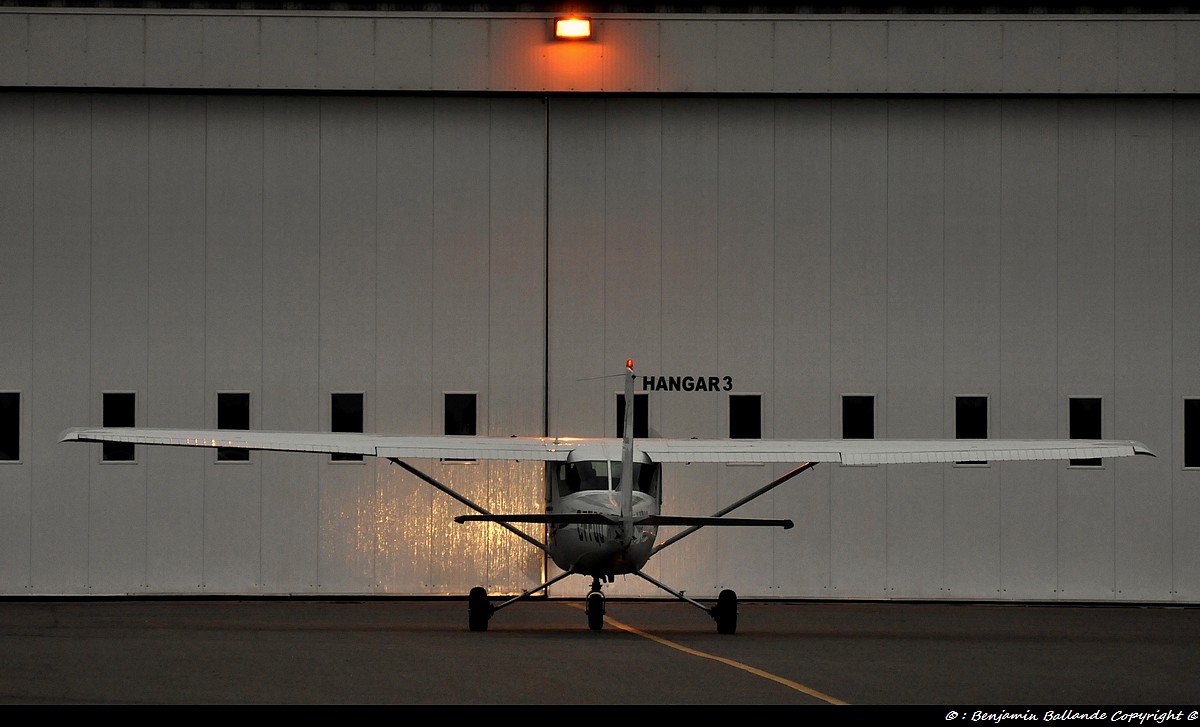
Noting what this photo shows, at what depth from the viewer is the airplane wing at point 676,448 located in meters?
15.6

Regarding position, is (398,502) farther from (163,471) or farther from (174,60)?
(174,60)

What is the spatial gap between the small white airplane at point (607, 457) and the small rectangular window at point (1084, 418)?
15.3ft

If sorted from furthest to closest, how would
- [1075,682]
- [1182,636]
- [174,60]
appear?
[174,60] < [1182,636] < [1075,682]

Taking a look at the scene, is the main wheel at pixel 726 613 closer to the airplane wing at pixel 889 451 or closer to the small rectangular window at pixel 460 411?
the airplane wing at pixel 889 451

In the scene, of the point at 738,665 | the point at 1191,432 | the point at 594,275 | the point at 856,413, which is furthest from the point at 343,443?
the point at 1191,432

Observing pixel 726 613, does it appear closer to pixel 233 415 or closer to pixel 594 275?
pixel 594 275

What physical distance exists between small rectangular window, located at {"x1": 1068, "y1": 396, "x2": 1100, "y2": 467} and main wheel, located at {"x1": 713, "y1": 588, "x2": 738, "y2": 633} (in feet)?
23.3

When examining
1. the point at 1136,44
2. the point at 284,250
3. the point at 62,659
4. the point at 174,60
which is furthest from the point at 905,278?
the point at 62,659

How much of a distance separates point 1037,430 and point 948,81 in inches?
195

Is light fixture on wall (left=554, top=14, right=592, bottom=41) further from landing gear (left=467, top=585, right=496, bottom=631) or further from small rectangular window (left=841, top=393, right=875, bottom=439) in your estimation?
landing gear (left=467, top=585, right=496, bottom=631)

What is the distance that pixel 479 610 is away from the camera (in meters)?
16.2

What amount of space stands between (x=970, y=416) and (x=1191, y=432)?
308 cm

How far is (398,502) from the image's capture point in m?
20.8

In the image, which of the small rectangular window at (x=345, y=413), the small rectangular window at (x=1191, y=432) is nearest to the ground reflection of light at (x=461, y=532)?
the small rectangular window at (x=345, y=413)
